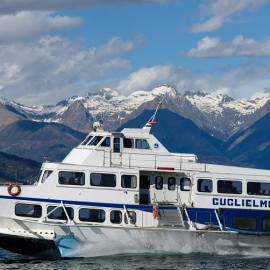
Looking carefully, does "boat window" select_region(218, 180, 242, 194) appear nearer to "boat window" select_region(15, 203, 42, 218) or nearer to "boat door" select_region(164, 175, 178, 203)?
"boat door" select_region(164, 175, 178, 203)

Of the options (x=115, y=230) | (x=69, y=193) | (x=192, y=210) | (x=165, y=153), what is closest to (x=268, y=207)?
(x=192, y=210)

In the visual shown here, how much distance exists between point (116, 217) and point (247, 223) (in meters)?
8.08

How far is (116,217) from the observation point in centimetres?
2573

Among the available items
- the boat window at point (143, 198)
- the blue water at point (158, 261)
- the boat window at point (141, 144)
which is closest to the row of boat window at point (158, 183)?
the boat window at point (143, 198)

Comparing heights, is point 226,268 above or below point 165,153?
below

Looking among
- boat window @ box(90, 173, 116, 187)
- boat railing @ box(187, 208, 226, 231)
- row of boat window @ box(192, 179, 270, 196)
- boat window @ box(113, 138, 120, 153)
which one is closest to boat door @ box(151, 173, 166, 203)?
boat railing @ box(187, 208, 226, 231)

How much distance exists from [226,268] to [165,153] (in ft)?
25.5

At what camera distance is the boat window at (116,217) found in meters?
25.7

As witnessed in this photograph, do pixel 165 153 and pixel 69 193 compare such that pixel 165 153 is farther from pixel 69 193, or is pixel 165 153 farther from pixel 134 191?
pixel 69 193

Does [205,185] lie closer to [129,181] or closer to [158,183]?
[158,183]

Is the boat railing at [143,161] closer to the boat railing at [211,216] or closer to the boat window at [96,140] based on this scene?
the boat window at [96,140]

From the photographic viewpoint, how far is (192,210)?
26.5m

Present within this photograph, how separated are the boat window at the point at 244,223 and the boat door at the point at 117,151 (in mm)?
7945

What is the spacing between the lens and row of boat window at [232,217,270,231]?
26.8m
